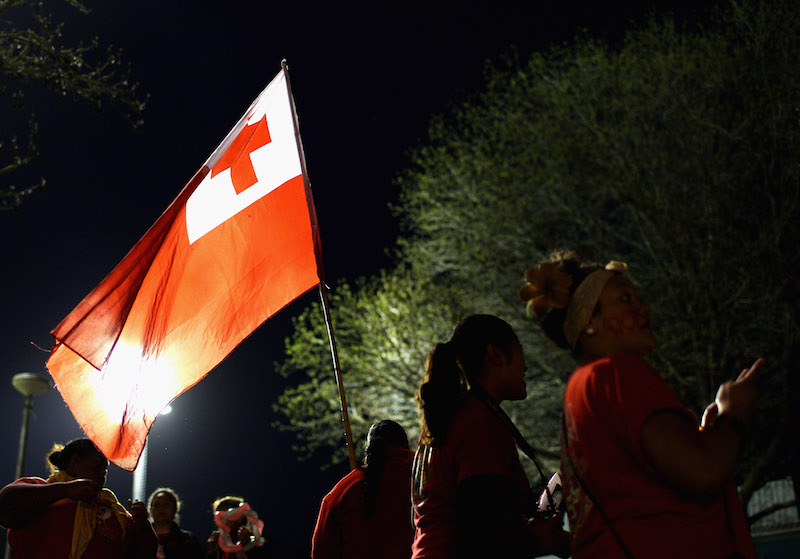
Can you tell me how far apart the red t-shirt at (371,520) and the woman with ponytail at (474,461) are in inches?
39.4

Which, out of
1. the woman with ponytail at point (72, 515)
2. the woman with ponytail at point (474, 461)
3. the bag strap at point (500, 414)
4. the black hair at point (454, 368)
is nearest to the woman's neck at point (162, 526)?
the woman with ponytail at point (72, 515)

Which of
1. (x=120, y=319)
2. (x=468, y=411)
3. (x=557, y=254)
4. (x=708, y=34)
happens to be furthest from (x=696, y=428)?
(x=708, y=34)

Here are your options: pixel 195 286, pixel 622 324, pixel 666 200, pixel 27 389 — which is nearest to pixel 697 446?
pixel 622 324

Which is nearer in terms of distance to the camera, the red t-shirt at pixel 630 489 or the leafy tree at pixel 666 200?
the red t-shirt at pixel 630 489

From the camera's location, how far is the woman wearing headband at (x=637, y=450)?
1.75m

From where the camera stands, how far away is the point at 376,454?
3.87m

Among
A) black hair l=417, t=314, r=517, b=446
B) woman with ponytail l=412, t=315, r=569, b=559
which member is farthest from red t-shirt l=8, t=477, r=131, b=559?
black hair l=417, t=314, r=517, b=446

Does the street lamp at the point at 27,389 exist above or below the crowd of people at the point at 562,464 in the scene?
above

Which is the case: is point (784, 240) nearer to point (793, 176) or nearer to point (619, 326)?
point (793, 176)

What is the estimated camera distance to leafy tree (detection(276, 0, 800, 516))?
13.0 m

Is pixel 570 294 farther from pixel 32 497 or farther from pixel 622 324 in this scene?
pixel 32 497

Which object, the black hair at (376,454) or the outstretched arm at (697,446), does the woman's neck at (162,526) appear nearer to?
the black hair at (376,454)

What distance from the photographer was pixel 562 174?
14.9 metres

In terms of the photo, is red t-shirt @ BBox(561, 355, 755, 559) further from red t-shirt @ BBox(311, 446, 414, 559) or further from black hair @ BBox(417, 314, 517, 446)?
red t-shirt @ BBox(311, 446, 414, 559)
